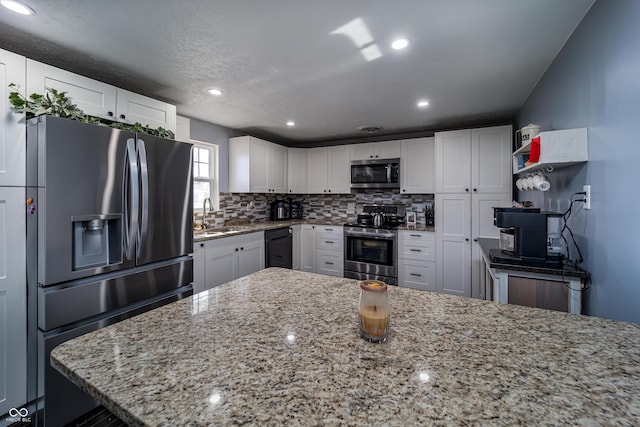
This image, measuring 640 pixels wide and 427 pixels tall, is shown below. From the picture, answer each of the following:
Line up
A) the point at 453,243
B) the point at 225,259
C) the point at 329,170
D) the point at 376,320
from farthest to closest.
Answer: the point at 329,170, the point at 453,243, the point at 225,259, the point at 376,320

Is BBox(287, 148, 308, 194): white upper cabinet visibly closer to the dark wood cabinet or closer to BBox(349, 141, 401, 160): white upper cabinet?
BBox(349, 141, 401, 160): white upper cabinet

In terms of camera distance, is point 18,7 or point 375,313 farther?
point 18,7

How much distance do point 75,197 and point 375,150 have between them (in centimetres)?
363

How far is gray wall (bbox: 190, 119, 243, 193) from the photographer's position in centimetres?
367

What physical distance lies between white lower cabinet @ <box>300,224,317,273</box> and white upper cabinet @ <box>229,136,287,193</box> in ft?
2.68

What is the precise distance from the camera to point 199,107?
3154 millimetres

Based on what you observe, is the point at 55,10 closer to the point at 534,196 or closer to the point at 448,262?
the point at 534,196

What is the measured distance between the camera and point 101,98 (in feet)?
7.14

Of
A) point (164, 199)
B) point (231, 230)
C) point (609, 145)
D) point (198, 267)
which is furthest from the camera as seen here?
point (231, 230)

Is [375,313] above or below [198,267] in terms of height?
above

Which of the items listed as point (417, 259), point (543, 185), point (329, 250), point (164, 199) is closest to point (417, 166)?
point (417, 259)

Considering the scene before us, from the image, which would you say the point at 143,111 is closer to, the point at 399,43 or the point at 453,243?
the point at 399,43

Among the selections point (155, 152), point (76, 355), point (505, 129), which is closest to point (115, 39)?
point (155, 152)

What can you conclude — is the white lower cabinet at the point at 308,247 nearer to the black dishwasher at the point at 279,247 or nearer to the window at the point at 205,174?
the black dishwasher at the point at 279,247
